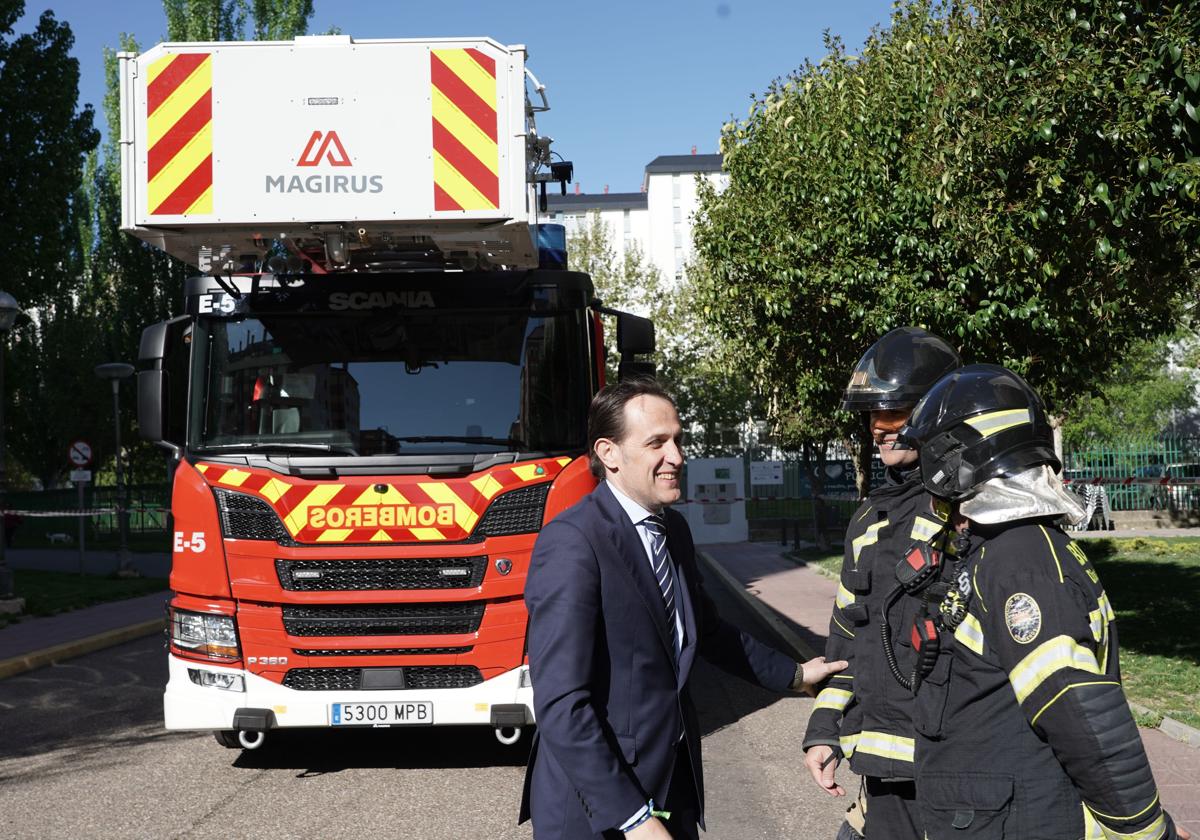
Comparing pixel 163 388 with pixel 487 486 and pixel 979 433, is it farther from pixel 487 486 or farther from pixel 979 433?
pixel 979 433

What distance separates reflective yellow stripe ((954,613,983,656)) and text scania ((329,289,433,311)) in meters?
5.50

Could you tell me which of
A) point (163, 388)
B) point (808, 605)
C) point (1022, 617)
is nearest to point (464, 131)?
point (163, 388)

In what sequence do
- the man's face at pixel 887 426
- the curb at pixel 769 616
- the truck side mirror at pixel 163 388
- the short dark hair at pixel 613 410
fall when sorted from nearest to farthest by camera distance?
the short dark hair at pixel 613 410
the man's face at pixel 887 426
the truck side mirror at pixel 163 388
the curb at pixel 769 616

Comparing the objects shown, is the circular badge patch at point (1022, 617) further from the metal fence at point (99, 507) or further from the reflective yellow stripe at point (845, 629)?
the metal fence at point (99, 507)

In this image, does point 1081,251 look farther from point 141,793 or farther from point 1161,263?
point 141,793

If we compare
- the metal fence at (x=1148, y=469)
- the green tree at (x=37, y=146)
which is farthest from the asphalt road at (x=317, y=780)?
the metal fence at (x=1148, y=469)

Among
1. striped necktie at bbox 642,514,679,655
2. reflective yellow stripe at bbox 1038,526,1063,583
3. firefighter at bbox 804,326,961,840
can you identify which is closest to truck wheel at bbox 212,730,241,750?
firefighter at bbox 804,326,961,840

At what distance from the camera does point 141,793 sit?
739cm

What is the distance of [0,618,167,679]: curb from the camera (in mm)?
12602

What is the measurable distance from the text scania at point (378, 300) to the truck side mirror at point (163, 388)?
3.05 feet

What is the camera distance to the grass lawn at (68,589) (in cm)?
1827

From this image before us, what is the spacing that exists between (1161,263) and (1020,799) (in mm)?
8197

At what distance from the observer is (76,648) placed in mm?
14031

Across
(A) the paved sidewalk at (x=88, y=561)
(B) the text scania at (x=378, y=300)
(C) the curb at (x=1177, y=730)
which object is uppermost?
(B) the text scania at (x=378, y=300)
